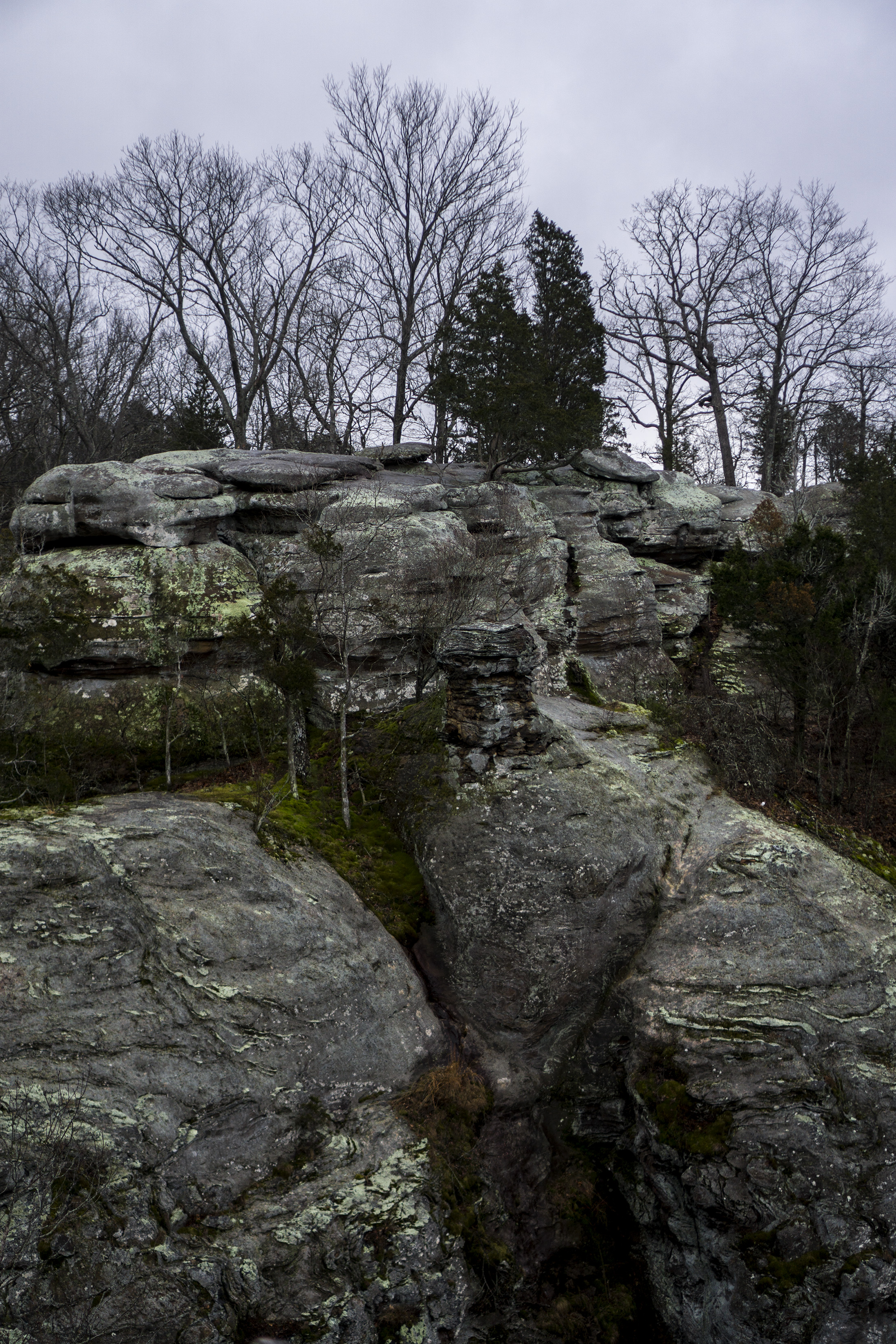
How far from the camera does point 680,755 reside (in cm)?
1316

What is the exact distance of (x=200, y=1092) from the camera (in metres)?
7.71

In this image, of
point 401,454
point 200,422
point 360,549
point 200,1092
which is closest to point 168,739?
point 360,549

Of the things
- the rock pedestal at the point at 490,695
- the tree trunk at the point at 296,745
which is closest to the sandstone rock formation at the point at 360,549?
the tree trunk at the point at 296,745

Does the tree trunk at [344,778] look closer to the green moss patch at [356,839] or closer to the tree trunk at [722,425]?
the green moss patch at [356,839]

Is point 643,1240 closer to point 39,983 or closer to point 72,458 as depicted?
point 39,983

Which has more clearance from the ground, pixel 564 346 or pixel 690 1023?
pixel 564 346

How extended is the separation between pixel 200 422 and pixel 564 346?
42.8 feet

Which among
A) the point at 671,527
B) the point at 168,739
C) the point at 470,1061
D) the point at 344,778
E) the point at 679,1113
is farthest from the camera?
the point at 671,527

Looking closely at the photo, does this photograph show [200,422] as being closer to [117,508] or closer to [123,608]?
[117,508]

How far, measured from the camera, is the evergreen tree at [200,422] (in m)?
27.1

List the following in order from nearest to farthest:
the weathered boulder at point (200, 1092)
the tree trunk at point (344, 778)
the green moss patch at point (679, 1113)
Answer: the weathered boulder at point (200, 1092)
the green moss patch at point (679, 1113)
the tree trunk at point (344, 778)

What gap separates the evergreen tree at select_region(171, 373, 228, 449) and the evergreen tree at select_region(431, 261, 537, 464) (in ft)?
30.1

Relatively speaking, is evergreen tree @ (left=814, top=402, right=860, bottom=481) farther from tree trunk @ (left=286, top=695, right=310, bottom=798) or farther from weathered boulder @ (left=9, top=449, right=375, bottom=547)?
tree trunk @ (left=286, top=695, right=310, bottom=798)

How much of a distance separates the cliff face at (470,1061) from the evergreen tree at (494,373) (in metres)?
11.4
